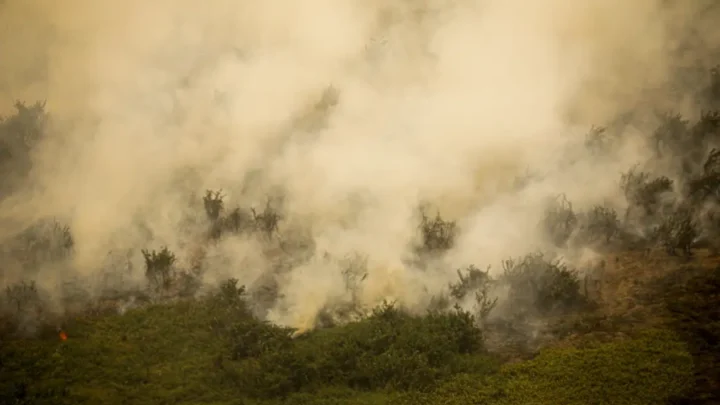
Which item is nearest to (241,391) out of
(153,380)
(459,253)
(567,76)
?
(153,380)

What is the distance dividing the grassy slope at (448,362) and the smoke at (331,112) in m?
1.43

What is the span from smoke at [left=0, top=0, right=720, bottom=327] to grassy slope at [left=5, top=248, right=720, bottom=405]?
143cm

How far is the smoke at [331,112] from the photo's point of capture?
11375 millimetres

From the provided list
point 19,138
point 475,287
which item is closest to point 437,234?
point 475,287

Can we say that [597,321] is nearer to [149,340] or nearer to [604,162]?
[604,162]

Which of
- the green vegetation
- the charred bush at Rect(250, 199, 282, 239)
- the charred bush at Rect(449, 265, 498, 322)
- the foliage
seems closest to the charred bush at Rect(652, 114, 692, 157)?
the green vegetation

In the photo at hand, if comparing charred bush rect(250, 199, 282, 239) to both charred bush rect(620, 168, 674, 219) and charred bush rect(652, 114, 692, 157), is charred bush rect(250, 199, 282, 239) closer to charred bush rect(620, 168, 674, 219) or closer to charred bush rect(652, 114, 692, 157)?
charred bush rect(620, 168, 674, 219)

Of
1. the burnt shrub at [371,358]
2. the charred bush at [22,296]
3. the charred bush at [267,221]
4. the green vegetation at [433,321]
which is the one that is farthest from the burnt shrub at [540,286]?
the charred bush at [22,296]

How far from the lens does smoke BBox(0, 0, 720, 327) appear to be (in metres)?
11.4

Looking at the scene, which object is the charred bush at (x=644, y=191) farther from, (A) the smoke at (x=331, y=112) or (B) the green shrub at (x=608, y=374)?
(B) the green shrub at (x=608, y=374)

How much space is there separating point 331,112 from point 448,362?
6.99 metres

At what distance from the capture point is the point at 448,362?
8.43 m

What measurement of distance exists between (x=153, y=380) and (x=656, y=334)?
24.3 ft

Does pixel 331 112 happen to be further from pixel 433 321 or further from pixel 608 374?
pixel 608 374
